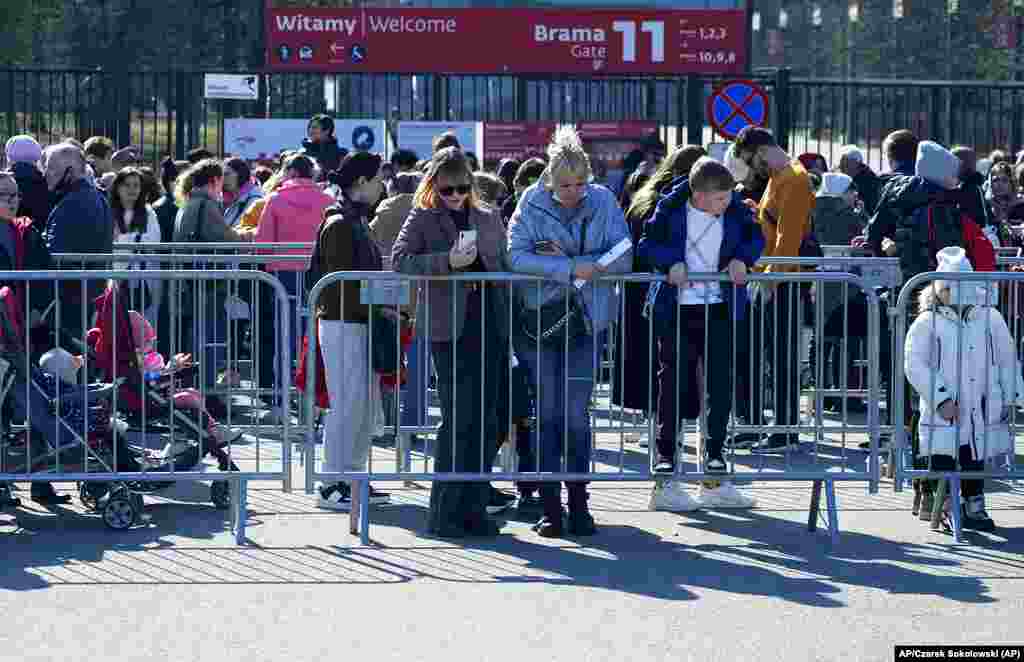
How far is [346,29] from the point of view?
979 inches

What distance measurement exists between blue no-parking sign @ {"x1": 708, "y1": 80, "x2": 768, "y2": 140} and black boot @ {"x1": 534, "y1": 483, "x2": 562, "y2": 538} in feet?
38.0

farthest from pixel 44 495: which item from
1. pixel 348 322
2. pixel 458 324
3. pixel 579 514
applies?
pixel 579 514

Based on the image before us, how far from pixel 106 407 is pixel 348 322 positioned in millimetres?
1231

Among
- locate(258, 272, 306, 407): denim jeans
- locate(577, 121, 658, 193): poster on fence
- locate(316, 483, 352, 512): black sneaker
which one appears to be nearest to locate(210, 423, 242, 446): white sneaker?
locate(316, 483, 352, 512): black sneaker

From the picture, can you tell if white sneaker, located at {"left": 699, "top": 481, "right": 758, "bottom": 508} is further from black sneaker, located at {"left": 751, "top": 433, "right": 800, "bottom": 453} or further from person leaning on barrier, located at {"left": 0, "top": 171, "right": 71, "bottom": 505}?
person leaning on barrier, located at {"left": 0, "top": 171, "right": 71, "bottom": 505}

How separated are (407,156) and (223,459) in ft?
20.4

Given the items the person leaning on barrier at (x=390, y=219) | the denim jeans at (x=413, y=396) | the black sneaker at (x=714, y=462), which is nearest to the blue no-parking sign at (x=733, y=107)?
the person leaning on barrier at (x=390, y=219)

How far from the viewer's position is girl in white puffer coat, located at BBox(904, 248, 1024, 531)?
9.20 metres

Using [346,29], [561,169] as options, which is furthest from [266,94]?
[561,169]

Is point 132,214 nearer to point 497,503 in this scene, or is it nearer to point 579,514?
point 497,503

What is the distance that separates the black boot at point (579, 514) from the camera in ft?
29.8

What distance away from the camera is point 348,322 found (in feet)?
30.9

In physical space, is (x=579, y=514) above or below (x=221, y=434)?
below

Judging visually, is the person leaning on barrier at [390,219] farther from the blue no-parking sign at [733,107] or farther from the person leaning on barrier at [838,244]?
the blue no-parking sign at [733,107]
